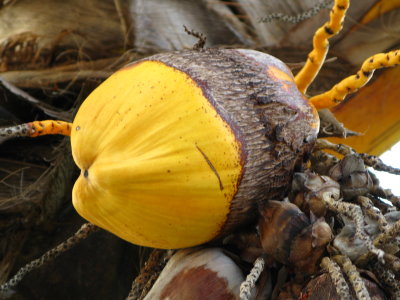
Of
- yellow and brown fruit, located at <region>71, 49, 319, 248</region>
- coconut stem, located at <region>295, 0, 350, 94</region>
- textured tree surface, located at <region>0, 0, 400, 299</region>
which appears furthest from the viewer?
textured tree surface, located at <region>0, 0, 400, 299</region>

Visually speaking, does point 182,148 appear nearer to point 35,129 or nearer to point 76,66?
point 35,129

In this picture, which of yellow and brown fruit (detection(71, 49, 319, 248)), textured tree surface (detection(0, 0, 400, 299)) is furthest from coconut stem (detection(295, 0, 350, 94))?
textured tree surface (detection(0, 0, 400, 299))

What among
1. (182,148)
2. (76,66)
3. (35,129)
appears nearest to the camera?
(182,148)

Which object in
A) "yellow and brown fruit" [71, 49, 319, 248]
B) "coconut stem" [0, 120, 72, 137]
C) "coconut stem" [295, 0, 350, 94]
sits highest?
"coconut stem" [295, 0, 350, 94]

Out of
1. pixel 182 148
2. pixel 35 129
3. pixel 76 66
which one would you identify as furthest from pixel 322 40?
pixel 76 66

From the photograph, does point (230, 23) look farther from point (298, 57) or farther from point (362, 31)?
point (362, 31)

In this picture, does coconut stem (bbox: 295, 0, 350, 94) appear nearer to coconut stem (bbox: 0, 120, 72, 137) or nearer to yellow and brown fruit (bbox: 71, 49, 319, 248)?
yellow and brown fruit (bbox: 71, 49, 319, 248)
